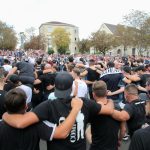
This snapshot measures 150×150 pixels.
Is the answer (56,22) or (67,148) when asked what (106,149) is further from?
(56,22)

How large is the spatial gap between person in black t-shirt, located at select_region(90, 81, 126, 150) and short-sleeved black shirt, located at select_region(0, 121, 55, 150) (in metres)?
0.81

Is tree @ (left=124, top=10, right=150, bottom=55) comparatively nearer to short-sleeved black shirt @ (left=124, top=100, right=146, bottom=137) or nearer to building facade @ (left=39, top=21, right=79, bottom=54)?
short-sleeved black shirt @ (left=124, top=100, right=146, bottom=137)

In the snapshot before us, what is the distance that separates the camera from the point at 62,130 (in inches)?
116

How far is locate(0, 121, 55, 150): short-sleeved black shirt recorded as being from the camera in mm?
2971

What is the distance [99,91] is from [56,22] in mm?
130402

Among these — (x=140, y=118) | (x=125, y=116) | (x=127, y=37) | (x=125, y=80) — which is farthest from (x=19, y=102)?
(x=127, y=37)

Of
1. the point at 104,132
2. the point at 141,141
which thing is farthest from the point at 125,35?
the point at 141,141

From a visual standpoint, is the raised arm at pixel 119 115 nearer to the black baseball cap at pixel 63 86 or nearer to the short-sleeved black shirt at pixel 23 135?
the black baseball cap at pixel 63 86

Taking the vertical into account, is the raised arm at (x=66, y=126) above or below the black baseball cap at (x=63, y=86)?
below

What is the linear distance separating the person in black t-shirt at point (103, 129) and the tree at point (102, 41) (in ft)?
221

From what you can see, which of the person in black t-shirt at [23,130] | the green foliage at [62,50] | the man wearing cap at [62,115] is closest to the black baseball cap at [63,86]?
the man wearing cap at [62,115]

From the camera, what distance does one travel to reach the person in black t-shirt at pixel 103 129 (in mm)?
3717

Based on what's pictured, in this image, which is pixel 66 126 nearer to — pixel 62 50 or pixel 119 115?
pixel 119 115

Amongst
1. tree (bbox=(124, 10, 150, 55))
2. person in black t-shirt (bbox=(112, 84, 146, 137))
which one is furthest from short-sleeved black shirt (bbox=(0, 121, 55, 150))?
tree (bbox=(124, 10, 150, 55))
